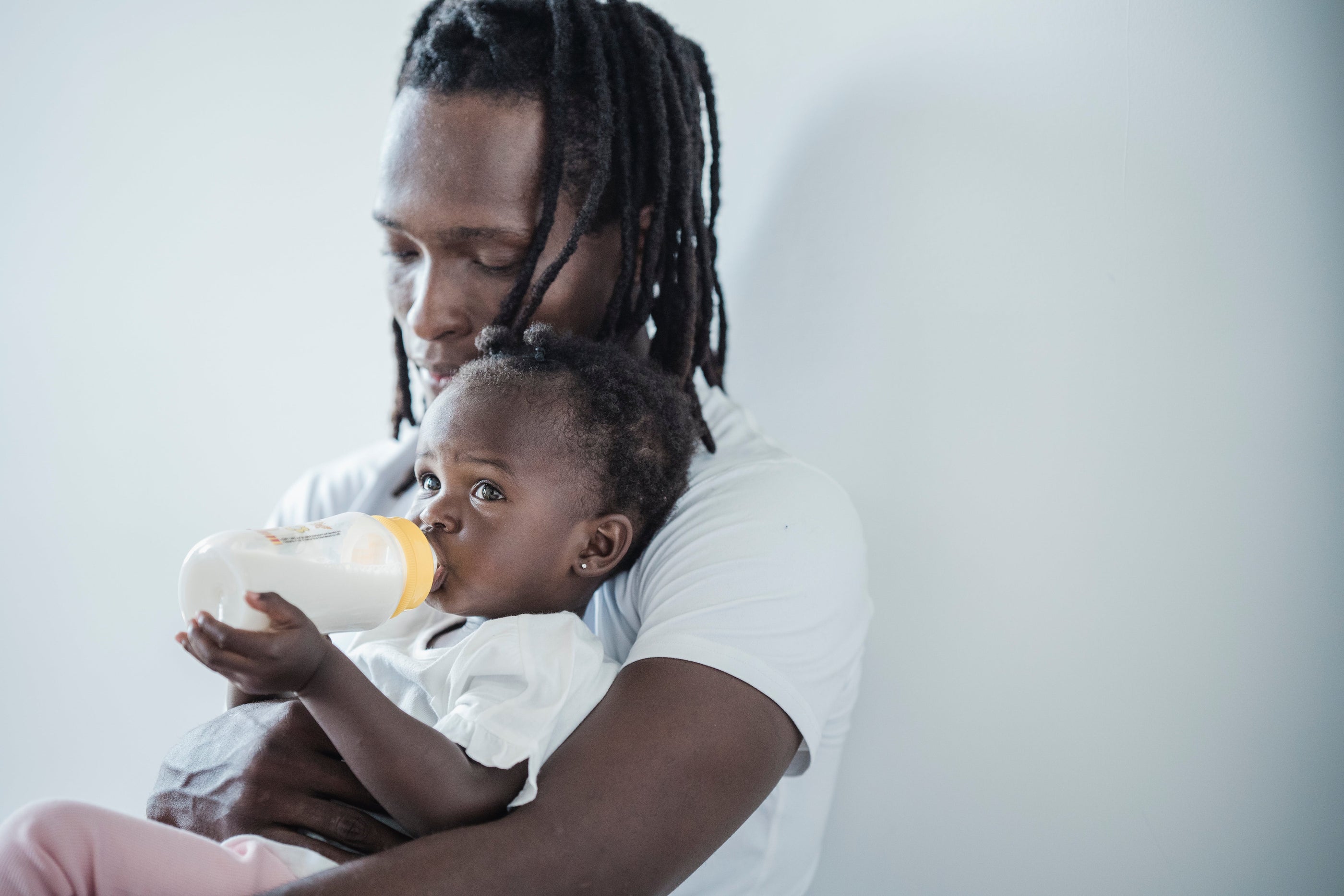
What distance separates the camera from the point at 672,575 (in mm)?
1032

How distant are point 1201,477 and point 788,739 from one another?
538 millimetres

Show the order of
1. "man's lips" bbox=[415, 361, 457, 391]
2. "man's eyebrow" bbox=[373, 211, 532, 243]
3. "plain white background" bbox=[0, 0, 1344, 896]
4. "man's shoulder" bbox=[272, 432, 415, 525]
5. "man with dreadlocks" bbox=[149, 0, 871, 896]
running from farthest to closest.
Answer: "man's shoulder" bbox=[272, 432, 415, 525]
"man's lips" bbox=[415, 361, 457, 391]
"man's eyebrow" bbox=[373, 211, 532, 243]
"plain white background" bbox=[0, 0, 1344, 896]
"man with dreadlocks" bbox=[149, 0, 871, 896]

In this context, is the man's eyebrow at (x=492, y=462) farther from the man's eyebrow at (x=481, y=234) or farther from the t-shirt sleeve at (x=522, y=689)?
the man's eyebrow at (x=481, y=234)

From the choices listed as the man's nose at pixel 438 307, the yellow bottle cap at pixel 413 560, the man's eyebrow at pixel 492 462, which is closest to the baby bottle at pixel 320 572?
the yellow bottle cap at pixel 413 560

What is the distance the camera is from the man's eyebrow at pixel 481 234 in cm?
123

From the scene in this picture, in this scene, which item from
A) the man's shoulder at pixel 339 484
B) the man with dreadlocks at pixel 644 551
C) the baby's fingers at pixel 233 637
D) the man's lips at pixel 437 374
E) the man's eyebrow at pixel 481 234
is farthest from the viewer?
the man's shoulder at pixel 339 484

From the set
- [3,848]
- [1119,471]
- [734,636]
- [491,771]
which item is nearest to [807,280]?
[1119,471]

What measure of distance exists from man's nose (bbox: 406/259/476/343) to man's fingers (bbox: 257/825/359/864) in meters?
0.61

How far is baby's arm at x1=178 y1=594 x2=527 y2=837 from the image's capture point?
79 cm

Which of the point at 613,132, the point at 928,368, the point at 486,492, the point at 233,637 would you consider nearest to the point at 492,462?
the point at 486,492

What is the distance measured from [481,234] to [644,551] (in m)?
0.45

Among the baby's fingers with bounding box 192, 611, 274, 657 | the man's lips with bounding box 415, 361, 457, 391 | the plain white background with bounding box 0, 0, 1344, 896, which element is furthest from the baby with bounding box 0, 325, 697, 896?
the plain white background with bounding box 0, 0, 1344, 896

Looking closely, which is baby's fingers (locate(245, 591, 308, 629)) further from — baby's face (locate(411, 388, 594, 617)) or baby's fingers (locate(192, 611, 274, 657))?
baby's face (locate(411, 388, 594, 617))

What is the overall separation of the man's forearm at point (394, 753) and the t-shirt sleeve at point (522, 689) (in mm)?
36
